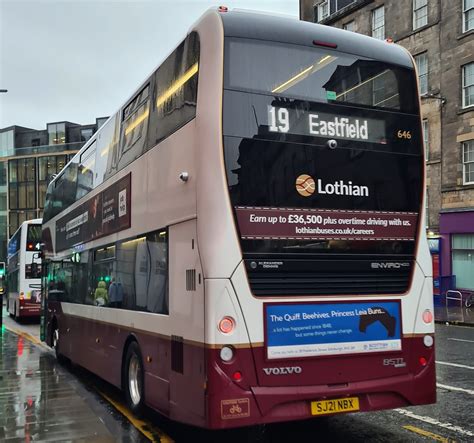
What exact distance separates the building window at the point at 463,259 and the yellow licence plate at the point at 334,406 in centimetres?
2164

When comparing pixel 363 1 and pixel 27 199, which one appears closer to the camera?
pixel 363 1

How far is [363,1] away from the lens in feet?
103

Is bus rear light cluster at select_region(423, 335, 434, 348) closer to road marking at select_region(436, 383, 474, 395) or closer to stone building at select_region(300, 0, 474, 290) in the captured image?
road marking at select_region(436, 383, 474, 395)

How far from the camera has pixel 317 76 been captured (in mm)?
6098

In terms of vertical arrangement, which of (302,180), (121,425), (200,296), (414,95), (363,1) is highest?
(363,1)

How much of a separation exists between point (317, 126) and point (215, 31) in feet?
4.48

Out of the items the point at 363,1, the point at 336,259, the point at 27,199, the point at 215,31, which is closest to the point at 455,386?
the point at 336,259

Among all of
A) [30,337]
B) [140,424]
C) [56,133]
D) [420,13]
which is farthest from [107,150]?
[56,133]

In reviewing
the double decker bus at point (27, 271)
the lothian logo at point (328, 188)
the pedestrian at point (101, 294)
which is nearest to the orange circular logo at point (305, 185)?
the lothian logo at point (328, 188)

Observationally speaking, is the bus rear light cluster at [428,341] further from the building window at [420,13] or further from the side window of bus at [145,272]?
the building window at [420,13]

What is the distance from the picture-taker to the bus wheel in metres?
7.37

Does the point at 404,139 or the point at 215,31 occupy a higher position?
the point at 215,31

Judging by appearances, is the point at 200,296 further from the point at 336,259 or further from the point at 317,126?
the point at 317,126

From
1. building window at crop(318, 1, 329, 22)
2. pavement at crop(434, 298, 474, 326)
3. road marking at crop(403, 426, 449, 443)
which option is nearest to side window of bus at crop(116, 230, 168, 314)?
road marking at crop(403, 426, 449, 443)
